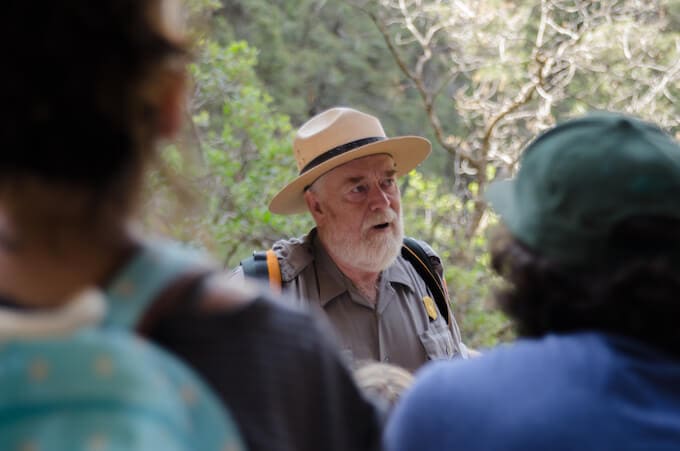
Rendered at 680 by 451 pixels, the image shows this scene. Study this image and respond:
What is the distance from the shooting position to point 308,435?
103 cm

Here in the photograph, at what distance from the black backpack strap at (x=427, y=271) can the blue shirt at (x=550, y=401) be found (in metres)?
2.07

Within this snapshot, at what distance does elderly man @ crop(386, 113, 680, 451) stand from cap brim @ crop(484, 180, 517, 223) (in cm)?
6

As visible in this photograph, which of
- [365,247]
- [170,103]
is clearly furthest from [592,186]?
[365,247]

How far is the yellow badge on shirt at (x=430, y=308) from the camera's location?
130 inches

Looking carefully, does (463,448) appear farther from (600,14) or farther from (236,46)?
(600,14)

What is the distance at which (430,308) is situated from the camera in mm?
3314

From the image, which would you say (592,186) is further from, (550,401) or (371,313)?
(371,313)

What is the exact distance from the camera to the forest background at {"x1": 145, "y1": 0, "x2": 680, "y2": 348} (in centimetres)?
637

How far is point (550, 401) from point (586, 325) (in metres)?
0.17

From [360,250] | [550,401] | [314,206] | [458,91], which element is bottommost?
[550,401]

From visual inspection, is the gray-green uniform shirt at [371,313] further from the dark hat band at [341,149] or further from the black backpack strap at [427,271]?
the dark hat band at [341,149]

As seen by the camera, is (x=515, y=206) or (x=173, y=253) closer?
Answer: (x=173, y=253)

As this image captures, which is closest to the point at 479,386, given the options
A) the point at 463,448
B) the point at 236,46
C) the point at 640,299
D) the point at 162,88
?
the point at 463,448

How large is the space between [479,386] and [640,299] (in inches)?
10.8
